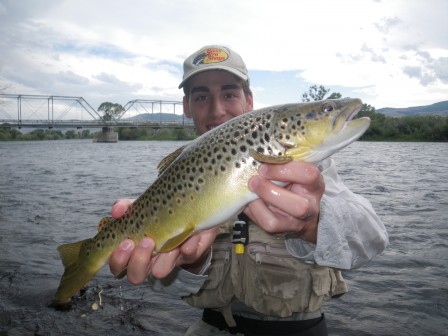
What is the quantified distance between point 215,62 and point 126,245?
7.68 ft

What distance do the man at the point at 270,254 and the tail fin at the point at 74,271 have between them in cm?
23

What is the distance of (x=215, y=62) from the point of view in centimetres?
423

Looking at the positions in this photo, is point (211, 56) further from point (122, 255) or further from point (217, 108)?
point (122, 255)

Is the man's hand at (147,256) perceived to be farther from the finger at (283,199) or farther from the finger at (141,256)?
the finger at (283,199)

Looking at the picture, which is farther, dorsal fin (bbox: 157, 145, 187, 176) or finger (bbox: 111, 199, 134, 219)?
finger (bbox: 111, 199, 134, 219)

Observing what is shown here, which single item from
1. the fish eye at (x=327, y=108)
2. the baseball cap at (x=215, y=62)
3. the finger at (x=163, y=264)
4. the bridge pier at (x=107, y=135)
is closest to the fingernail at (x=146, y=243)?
the finger at (x=163, y=264)

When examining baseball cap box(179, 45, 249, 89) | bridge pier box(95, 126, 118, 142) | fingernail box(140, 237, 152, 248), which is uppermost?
bridge pier box(95, 126, 118, 142)

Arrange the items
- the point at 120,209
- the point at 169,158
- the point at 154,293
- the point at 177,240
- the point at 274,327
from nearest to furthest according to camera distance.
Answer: the point at 177,240
the point at 169,158
the point at 120,209
the point at 274,327
the point at 154,293

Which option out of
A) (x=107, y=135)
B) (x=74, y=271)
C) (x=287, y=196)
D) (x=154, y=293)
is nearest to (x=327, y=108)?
(x=287, y=196)

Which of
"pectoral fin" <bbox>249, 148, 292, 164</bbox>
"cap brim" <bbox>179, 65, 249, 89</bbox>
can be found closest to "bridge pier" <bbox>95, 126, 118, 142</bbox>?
"cap brim" <bbox>179, 65, 249, 89</bbox>

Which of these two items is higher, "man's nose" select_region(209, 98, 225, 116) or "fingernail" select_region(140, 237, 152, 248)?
"man's nose" select_region(209, 98, 225, 116)

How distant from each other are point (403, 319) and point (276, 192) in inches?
182

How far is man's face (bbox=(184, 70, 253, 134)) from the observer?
424 cm

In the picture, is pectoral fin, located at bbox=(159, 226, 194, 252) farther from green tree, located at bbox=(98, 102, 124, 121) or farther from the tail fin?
green tree, located at bbox=(98, 102, 124, 121)
